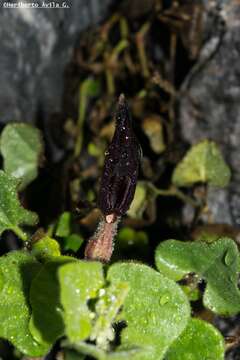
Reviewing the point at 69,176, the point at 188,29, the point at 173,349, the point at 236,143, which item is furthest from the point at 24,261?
the point at 188,29

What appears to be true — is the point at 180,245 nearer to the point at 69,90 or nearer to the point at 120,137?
the point at 120,137

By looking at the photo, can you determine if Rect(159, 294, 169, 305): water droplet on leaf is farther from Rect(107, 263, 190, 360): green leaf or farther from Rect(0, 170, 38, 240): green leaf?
Rect(0, 170, 38, 240): green leaf

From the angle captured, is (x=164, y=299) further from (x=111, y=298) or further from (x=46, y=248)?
(x=46, y=248)

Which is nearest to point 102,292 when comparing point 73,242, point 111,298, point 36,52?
point 111,298

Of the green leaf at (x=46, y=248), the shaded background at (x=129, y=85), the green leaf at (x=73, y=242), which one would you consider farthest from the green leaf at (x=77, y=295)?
the shaded background at (x=129, y=85)

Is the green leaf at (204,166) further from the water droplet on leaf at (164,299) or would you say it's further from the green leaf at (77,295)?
the green leaf at (77,295)

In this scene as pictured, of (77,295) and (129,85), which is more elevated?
(129,85)
